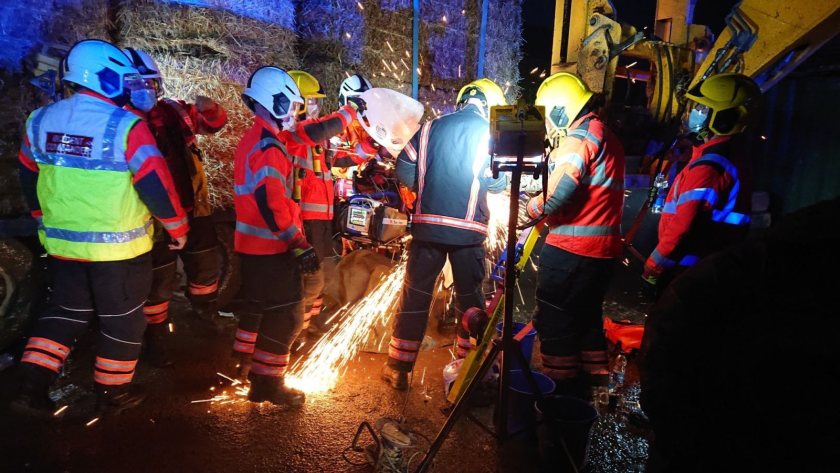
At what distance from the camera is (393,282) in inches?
Answer: 211

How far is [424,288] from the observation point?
3.97m

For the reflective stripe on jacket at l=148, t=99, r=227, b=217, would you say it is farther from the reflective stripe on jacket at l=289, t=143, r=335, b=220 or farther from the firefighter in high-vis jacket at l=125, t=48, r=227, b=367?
the reflective stripe on jacket at l=289, t=143, r=335, b=220

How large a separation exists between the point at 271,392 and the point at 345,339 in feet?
4.19

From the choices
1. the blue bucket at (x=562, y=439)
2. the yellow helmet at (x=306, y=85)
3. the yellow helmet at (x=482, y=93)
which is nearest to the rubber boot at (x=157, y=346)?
the yellow helmet at (x=306, y=85)

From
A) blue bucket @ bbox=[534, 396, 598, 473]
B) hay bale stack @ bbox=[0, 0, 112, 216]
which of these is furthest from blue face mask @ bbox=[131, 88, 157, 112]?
blue bucket @ bbox=[534, 396, 598, 473]

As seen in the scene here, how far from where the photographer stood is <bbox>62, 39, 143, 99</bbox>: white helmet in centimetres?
308

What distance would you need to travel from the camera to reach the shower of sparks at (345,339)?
4102 millimetres

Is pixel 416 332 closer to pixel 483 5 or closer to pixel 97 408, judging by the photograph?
pixel 97 408

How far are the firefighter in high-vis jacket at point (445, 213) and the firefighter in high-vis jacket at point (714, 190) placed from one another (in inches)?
57.0

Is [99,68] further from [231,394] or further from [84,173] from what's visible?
[231,394]

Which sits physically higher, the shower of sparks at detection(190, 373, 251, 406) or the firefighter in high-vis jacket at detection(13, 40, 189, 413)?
the firefighter in high-vis jacket at detection(13, 40, 189, 413)

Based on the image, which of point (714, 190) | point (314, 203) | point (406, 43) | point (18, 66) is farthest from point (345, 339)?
point (406, 43)

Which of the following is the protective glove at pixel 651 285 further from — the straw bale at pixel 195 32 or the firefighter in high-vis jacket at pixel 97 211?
the straw bale at pixel 195 32

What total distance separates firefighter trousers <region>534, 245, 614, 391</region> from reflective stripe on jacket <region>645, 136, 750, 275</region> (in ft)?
1.80
